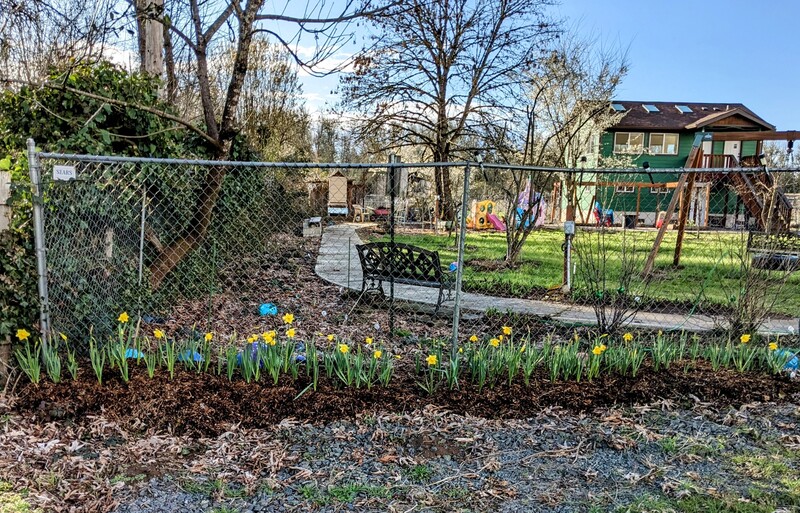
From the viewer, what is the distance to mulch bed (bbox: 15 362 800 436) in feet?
10.3

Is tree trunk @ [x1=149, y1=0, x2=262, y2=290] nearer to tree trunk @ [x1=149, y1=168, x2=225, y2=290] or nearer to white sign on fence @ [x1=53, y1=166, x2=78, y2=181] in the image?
tree trunk @ [x1=149, y1=168, x2=225, y2=290]

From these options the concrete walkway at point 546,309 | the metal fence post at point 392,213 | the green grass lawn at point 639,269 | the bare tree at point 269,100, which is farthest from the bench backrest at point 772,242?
the bare tree at point 269,100

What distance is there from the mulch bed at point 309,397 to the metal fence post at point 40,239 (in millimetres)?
499

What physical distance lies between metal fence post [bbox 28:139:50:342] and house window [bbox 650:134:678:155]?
93.3 ft

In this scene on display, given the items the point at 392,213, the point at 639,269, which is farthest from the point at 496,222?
the point at 392,213

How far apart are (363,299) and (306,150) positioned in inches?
553

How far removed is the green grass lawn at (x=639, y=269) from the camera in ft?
21.3

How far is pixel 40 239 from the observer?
3650mm

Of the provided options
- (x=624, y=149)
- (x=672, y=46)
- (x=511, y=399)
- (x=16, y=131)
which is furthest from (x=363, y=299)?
A: (x=624, y=149)

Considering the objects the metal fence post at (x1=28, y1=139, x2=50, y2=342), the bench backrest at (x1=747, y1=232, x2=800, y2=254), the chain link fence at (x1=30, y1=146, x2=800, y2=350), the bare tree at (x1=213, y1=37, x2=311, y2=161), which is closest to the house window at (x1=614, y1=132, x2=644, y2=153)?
the bare tree at (x1=213, y1=37, x2=311, y2=161)

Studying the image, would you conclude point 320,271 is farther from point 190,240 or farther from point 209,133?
point 209,133

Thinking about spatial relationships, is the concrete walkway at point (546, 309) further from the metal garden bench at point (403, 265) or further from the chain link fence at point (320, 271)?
the metal garden bench at point (403, 265)

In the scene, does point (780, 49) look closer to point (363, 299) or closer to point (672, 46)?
point (672, 46)

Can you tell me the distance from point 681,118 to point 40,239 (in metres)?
30.3
